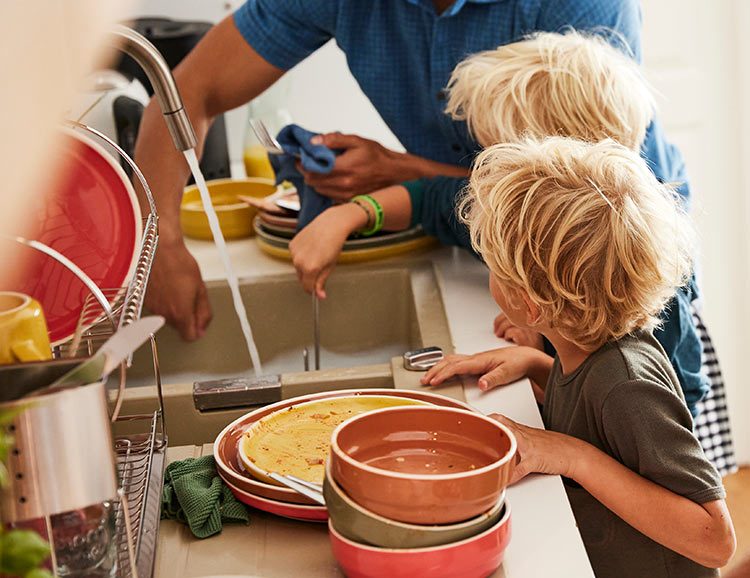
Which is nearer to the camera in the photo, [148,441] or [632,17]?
[148,441]

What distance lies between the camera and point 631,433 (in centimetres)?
100

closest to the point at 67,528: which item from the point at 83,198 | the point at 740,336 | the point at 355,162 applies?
the point at 83,198

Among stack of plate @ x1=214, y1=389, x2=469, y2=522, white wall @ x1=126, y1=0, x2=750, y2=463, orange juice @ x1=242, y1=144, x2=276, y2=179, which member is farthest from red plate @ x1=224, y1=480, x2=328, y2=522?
white wall @ x1=126, y1=0, x2=750, y2=463

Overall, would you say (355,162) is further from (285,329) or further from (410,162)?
(285,329)

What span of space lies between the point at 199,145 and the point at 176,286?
30 cm

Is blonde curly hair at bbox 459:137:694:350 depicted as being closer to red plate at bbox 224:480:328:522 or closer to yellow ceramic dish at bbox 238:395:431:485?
yellow ceramic dish at bbox 238:395:431:485

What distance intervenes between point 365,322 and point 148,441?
0.72m

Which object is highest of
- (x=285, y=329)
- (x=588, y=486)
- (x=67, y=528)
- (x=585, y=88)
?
(x=585, y=88)

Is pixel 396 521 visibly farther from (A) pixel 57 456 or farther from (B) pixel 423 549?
(A) pixel 57 456

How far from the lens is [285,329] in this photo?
1692mm

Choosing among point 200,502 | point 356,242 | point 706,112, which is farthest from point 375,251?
point 706,112

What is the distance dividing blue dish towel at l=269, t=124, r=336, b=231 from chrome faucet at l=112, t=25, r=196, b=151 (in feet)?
1.31

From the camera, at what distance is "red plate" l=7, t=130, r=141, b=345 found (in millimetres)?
1078

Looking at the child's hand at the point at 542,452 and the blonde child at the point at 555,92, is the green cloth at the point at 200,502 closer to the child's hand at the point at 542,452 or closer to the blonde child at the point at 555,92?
the child's hand at the point at 542,452
